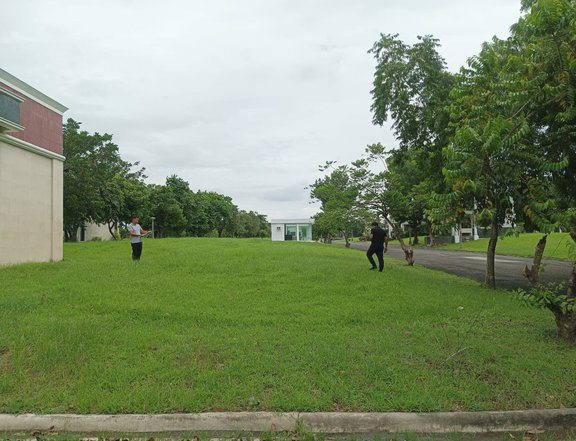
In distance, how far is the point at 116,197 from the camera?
3222cm

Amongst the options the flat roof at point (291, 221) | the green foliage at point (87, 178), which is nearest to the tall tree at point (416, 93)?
the green foliage at point (87, 178)

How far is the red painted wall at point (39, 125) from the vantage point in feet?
41.6

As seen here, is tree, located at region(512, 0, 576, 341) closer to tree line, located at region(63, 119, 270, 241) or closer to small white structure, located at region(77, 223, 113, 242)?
tree line, located at region(63, 119, 270, 241)

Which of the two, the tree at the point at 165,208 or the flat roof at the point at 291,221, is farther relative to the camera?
the flat roof at the point at 291,221

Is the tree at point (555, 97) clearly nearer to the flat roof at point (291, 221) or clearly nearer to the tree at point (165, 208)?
the tree at point (165, 208)

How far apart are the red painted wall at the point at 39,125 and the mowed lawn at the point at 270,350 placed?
19.3 ft

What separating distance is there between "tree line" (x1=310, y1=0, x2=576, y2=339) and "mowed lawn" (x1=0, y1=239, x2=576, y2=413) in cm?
121

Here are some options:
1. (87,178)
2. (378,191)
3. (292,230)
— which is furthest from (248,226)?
(378,191)

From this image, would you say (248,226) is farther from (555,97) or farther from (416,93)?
(555,97)

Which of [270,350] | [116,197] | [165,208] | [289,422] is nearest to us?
[289,422]

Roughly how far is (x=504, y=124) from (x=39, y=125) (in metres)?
13.2

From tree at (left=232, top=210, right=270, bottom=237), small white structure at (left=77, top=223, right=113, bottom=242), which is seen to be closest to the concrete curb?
small white structure at (left=77, top=223, right=113, bottom=242)

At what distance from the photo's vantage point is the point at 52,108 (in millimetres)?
14148

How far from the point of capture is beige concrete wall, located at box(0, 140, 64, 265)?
11.9 m
